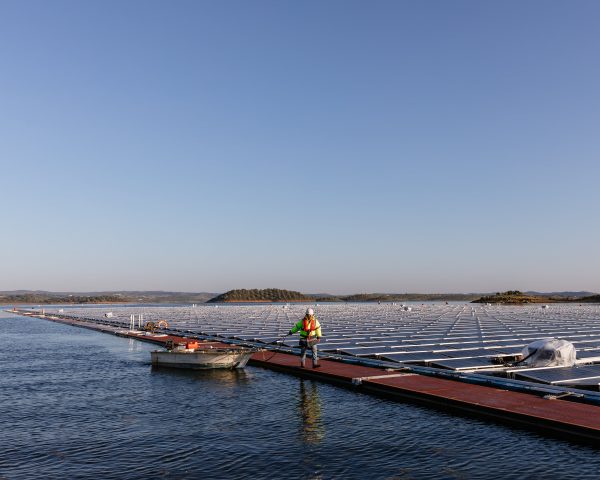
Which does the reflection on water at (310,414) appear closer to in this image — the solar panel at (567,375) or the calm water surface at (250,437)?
the calm water surface at (250,437)

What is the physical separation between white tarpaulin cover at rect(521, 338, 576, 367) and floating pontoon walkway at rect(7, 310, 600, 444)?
5327mm

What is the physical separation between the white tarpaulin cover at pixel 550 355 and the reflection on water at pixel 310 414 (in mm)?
9687

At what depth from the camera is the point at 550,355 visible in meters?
22.8

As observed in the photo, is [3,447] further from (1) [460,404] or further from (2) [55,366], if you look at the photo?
(2) [55,366]

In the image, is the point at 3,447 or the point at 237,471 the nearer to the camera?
the point at 237,471

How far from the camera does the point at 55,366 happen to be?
2858 cm

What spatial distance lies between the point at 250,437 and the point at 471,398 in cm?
732

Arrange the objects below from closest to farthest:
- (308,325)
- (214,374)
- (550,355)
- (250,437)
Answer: (250,437) < (550,355) < (308,325) < (214,374)

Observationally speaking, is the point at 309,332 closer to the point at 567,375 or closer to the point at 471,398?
the point at 471,398

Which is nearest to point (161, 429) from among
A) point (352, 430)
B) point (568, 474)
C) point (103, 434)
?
point (103, 434)

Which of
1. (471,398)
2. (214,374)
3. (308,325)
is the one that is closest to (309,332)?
(308,325)

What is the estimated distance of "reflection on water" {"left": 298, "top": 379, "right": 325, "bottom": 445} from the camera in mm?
14008

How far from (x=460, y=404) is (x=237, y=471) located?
26.2ft

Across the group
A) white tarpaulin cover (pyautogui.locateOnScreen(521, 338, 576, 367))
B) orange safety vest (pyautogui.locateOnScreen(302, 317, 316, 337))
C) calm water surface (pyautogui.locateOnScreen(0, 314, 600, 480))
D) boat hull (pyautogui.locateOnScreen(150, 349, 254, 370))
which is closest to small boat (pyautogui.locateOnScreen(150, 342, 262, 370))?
boat hull (pyautogui.locateOnScreen(150, 349, 254, 370))
